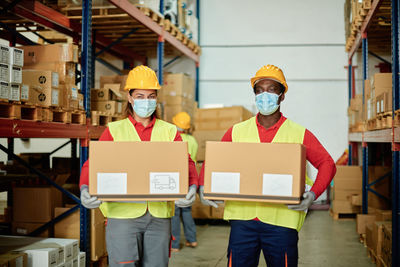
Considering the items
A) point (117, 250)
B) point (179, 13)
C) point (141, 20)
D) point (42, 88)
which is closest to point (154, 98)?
point (117, 250)

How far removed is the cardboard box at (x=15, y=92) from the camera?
13.1 feet

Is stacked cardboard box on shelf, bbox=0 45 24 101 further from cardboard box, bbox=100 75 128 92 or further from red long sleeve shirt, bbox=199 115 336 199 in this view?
cardboard box, bbox=100 75 128 92

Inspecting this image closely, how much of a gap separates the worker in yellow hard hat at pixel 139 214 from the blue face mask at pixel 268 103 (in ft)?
2.15

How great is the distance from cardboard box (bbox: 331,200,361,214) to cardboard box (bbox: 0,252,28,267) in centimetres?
720

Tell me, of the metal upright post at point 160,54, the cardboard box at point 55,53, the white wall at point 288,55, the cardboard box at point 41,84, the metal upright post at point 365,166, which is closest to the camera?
the cardboard box at point 41,84

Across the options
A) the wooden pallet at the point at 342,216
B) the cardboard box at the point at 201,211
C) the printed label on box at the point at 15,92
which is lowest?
the wooden pallet at the point at 342,216

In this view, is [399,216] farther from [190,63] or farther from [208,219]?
[190,63]

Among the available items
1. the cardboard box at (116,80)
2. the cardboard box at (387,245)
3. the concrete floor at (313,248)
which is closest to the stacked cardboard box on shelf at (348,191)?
the concrete floor at (313,248)

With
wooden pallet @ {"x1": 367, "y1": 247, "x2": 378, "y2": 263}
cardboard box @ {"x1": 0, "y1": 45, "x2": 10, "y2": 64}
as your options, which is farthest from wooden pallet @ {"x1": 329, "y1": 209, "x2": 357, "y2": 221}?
cardboard box @ {"x1": 0, "y1": 45, "x2": 10, "y2": 64}

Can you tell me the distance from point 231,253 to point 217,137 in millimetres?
6744

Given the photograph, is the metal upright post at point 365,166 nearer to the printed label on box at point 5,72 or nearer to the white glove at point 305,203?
the white glove at point 305,203

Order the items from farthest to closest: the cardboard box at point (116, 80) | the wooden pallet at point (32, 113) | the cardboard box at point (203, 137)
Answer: the cardboard box at point (203, 137) → the cardboard box at point (116, 80) → the wooden pallet at point (32, 113)

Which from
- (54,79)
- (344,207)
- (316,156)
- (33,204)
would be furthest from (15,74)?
(344,207)

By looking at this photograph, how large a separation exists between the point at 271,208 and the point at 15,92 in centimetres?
264
